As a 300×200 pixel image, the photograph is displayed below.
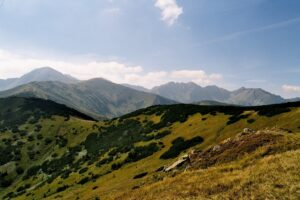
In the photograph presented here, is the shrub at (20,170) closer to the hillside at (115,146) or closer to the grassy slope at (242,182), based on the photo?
the hillside at (115,146)

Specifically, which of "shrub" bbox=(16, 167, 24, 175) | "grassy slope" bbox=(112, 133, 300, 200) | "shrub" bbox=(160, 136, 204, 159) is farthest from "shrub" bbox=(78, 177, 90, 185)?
"shrub" bbox=(16, 167, 24, 175)

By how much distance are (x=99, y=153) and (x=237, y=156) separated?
1969 inches

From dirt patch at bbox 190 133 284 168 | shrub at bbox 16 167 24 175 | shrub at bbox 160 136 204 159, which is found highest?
dirt patch at bbox 190 133 284 168

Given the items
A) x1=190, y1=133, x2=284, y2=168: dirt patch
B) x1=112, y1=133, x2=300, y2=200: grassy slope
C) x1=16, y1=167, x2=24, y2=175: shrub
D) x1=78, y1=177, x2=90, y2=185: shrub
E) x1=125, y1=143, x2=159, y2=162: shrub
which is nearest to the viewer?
x1=112, y1=133, x2=300, y2=200: grassy slope

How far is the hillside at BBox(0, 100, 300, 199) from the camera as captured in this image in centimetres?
5056

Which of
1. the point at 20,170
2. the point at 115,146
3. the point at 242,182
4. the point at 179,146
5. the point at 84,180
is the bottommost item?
the point at 20,170

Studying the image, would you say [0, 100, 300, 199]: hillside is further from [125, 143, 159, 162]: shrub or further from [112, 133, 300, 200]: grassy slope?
[112, 133, 300, 200]: grassy slope

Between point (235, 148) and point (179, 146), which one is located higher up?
point (235, 148)

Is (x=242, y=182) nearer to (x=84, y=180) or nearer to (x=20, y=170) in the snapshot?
(x=84, y=180)

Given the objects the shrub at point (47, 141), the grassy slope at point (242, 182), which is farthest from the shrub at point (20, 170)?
the grassy slope at point (242, 182)

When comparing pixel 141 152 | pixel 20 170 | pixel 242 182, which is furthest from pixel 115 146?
pixel 242 182

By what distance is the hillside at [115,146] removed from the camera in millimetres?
50562

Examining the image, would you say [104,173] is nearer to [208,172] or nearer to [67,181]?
[67,181]

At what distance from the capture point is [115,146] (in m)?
78.9
